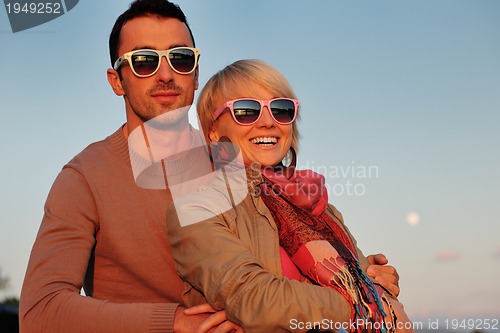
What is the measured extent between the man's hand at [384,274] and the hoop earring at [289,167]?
821 millimetres

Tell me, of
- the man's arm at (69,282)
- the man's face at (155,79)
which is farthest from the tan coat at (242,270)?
the man's face at (155,79)

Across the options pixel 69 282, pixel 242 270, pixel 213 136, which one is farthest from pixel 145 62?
pixel 242 270

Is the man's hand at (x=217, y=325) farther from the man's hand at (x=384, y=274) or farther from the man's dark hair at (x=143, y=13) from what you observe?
the man's dark hair at (x=143, y=13)

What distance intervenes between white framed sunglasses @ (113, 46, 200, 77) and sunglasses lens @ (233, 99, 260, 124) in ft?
3.31

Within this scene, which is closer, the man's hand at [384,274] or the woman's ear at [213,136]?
the man's hand at [384,274]

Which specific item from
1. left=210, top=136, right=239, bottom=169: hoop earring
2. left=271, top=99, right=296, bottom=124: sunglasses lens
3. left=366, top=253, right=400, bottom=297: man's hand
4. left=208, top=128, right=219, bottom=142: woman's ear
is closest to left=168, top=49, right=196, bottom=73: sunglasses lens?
left=208, top=128, right=219, bottom=142: woman's ear

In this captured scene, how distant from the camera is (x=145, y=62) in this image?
15.4 ft

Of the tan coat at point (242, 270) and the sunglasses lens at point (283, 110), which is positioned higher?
the sunglasses lens at point (283, 110)

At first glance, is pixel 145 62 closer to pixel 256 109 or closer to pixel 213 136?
pixel 213 136

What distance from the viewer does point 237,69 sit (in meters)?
4.03

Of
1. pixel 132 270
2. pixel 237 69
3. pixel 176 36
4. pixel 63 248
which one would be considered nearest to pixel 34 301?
pixel 63 248

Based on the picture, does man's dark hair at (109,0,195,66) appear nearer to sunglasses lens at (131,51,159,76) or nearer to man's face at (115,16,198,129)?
man's face at (115,16,198,129)

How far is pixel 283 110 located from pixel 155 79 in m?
1.22

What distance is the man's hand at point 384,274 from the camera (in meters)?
3.90
